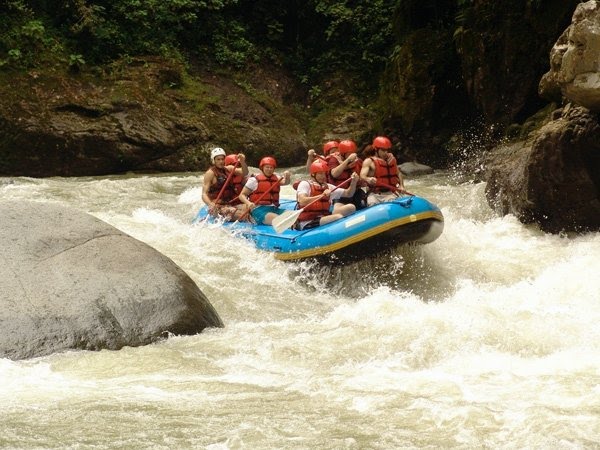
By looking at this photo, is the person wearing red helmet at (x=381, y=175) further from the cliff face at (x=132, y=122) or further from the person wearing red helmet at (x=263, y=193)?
the cliff face at (x=132, y=122)

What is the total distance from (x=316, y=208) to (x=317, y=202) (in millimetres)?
58

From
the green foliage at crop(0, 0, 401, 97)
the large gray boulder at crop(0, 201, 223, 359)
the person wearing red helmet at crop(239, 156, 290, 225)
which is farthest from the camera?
the green foliage at crop(0, 0, 401, 97)

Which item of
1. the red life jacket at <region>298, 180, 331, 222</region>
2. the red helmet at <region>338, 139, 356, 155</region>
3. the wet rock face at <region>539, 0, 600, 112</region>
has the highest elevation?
the wet rock face at <region>539, 0, 600, 112</region>

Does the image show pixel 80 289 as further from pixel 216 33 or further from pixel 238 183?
pixel 216 33

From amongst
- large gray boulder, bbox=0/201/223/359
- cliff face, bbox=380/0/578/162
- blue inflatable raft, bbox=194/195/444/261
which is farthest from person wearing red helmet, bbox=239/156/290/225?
cliff face, bbox=380/0/578/162

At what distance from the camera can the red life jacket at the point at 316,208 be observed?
8617mm

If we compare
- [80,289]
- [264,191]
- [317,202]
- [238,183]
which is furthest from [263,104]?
[80,289]

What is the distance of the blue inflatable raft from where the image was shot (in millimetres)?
8008

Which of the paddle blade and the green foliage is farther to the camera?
the green foliage

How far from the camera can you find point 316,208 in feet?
28.3

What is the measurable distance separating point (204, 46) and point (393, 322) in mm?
12918

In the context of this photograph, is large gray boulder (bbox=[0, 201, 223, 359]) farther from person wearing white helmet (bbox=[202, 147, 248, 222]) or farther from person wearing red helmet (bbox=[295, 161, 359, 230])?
person wearing white helmet (bbox=[202, 147, 248, 222])

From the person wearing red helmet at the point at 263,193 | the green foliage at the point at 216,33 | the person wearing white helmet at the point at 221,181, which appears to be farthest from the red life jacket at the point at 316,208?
the green foliage at the point at 216,33

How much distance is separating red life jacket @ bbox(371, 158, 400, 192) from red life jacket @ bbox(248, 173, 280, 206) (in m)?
1.08
